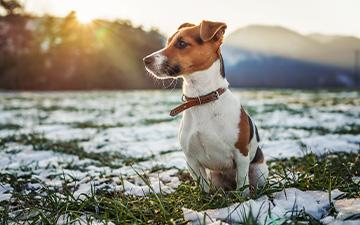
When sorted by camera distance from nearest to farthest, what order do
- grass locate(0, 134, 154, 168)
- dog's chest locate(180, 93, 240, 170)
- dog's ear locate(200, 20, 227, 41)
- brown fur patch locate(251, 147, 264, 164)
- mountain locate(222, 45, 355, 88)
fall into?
dog's chest locate(180, 93, 240, 170) < dog's ear locate(200, 20, 227, 41) < brown fur patch locate(251, 147, 264, 164) < grass locate(0, 134, 154, 168) < mountain locate(222, 45, 355, 88)

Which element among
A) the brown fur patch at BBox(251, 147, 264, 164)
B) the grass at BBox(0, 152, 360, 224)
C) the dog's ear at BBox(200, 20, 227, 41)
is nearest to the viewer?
the grass at BBox(0, 152, 360, 224)

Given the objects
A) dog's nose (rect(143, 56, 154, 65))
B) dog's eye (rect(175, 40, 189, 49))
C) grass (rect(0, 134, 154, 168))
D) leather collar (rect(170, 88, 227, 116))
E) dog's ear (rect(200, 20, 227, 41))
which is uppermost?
dog's ear (rect(200, 20, 227, 41))

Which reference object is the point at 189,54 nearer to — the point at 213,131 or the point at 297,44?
the point at 213,131

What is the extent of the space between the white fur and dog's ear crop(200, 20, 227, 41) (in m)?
0.21

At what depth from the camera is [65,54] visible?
1490 inches

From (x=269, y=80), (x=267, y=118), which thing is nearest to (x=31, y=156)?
(x=267, y=118)

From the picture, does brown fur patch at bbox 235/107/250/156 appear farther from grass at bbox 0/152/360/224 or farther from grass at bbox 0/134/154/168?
grass at bbox 0/134/154/168

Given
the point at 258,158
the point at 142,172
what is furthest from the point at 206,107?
the point at 142,172

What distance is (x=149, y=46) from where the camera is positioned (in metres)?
43.8

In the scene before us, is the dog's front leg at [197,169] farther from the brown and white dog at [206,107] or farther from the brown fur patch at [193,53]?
the brown fur patch at [193,53]

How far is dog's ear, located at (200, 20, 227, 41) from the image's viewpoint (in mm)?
3379

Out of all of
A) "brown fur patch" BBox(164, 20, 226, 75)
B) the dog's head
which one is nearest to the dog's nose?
the dog's head

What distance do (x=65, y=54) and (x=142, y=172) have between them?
35187 millimetres

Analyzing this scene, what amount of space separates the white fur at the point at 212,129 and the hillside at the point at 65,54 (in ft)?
118
